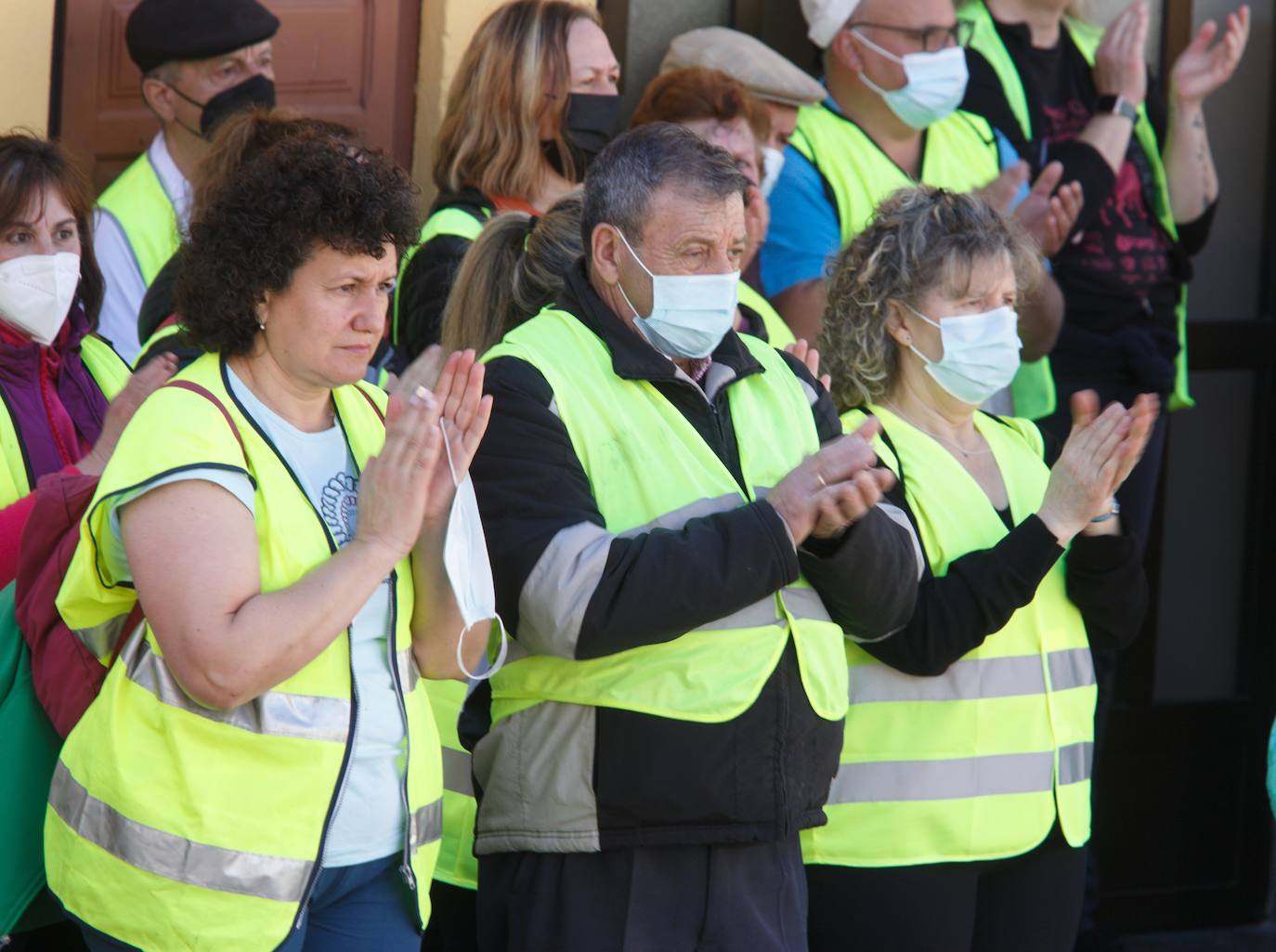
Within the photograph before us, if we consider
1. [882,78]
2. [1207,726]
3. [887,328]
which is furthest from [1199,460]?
[887,328]

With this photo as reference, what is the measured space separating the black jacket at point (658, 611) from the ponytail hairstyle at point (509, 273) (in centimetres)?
47

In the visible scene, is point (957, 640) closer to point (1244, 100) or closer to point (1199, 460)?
point (1199, 460)

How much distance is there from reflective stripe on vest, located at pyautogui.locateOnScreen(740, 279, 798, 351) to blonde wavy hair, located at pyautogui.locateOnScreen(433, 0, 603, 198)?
0.58 meters

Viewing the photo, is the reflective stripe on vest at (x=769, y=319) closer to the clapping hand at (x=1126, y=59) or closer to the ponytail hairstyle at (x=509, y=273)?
the ponytail hairstyle at (x=509, y=273)

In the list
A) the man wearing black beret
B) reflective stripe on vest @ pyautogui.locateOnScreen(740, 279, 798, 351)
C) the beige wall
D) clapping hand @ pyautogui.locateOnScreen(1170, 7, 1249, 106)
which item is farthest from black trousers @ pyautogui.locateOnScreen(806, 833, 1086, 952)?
clapping hand @ pyautogui.locateOnScreen(1170, 7, 1249, 106)

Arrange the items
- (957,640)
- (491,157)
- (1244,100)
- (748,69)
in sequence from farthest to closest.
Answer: (1244,100) < (748,69) < (491,157) < (957,640)

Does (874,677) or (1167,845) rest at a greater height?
(874,677)

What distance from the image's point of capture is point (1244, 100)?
6.31 meters

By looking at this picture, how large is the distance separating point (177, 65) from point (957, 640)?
261 cm

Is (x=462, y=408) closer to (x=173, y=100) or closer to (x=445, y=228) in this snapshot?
(x=445, y=228)

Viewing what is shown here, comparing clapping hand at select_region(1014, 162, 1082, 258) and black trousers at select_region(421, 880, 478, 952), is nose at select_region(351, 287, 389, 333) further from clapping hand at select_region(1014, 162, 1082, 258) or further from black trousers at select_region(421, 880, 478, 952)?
clapping hand at select_region(1014, 162, 1082, 258)

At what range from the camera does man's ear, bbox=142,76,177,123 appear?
4.64m

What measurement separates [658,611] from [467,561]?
313 millimetres

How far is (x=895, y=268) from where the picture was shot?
152 inches
